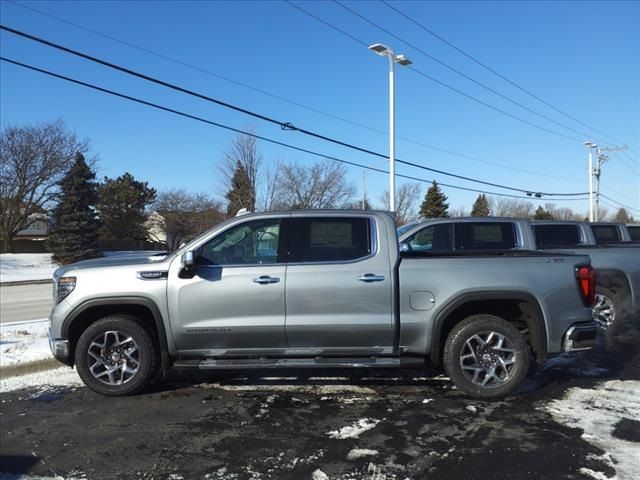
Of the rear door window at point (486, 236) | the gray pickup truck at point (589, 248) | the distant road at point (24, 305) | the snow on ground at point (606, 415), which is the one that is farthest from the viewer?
the distant road at point (24, 305)

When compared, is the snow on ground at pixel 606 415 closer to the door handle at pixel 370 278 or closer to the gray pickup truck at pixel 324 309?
the gray pickup truck at pixel 324 309

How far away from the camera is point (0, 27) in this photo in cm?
777

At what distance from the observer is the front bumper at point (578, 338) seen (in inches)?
197

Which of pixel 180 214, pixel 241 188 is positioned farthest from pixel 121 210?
pixel 241 188

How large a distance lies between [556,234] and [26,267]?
1592 inches

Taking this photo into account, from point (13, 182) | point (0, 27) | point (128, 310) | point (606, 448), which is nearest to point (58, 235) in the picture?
point (13, 182)

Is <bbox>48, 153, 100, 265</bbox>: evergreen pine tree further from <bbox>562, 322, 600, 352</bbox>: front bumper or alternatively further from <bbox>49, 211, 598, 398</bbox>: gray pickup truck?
<bbox>562, 322, 600, 352</bbox>: front bumper

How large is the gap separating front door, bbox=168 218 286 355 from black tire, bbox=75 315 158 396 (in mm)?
390

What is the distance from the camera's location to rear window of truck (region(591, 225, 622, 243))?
410 inches

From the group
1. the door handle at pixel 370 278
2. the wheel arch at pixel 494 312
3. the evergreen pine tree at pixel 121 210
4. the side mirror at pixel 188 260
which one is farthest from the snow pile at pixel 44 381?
the evergreen pine tree at pixel 121 210

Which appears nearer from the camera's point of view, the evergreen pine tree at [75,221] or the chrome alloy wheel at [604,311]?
the chrome alloy wheel at [604,311]

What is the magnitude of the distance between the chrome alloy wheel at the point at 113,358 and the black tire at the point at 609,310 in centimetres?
705

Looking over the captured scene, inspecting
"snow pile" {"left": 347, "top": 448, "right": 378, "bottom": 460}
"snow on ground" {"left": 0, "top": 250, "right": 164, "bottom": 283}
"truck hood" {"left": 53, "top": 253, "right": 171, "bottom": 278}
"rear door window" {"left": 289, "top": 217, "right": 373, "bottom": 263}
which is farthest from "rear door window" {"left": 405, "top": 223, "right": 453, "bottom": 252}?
"snow on ground" {"left": 0, "top": 250, "right": 164, "bottom": 283}

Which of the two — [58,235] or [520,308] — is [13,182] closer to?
[58,235]
